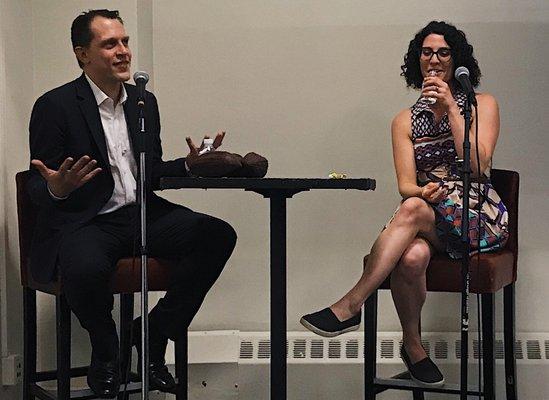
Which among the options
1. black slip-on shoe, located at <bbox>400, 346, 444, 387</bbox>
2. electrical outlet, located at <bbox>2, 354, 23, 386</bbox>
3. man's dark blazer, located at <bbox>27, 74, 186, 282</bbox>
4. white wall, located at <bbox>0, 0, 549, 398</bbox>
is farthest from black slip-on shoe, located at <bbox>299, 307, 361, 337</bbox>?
electrical outlet, located at <bbox>2, 354, 23, 386</bbox>

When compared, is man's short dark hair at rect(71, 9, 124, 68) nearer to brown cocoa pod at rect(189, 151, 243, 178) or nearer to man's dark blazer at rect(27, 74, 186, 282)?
man's dark blazer at rect(27, 74, 186, 282)

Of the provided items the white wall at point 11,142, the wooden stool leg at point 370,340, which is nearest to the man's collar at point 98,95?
the white wall at point 11,142

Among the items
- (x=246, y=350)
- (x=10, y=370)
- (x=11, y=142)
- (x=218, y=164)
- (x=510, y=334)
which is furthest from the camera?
(x=246, y=350)

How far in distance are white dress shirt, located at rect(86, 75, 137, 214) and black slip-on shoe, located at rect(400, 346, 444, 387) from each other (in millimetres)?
1121

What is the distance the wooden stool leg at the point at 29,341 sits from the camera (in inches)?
128

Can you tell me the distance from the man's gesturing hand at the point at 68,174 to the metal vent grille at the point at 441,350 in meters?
1.69

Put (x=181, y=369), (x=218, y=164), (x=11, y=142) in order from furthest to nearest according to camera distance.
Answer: (x=11, y=142), (x=181, y=369), (x=218, y=164)

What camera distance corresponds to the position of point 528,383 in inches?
151

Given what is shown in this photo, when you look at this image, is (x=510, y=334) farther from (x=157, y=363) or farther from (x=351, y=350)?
(x=157, y=363)

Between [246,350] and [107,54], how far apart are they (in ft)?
4.52

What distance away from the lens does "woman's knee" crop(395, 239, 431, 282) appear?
307cm

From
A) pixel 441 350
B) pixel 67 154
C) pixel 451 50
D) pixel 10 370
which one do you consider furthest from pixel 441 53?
pixel 10 370

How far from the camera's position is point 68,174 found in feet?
9.35

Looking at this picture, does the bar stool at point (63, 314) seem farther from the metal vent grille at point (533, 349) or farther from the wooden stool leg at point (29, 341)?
the metal vent grille at point (533, 349)
